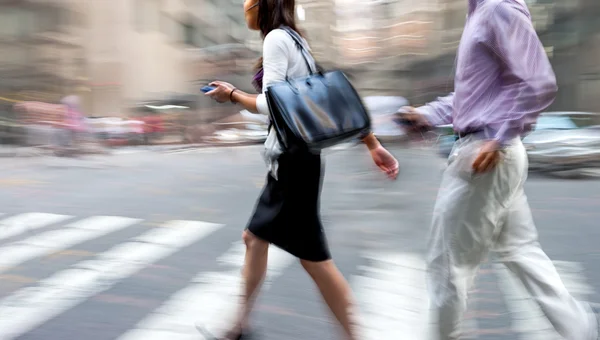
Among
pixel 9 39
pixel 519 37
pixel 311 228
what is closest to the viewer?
pixel 519 37

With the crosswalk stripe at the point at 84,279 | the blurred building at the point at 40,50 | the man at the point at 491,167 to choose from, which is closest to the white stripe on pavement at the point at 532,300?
the man at the point at 491,167

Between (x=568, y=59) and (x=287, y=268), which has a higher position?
(x=568, y=59)

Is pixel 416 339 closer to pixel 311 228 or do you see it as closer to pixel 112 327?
pixel 311 228

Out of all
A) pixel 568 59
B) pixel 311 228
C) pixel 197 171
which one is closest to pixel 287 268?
pixel 311 228

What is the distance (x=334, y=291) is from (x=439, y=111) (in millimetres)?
815

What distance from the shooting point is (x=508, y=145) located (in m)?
2.34

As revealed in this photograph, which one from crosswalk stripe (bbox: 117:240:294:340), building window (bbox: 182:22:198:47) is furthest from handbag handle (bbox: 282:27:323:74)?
building window (bbox: 182:22:198:47)

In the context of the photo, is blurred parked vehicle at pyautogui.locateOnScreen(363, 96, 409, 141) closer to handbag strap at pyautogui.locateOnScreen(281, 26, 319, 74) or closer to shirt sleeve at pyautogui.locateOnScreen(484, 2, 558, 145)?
handbag strap at pyautogui.locateOnScreen(281, 26, 319, 74)

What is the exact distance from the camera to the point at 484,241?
2428mm

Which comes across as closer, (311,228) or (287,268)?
(311,228)

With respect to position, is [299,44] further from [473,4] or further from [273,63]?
[473,4]

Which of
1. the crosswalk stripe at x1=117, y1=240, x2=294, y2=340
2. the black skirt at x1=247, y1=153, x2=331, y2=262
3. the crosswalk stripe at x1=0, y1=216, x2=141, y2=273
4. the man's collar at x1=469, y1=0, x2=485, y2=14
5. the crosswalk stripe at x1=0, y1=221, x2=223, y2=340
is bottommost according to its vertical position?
the crosswalk stripe at x1=117, y1=240, x2=294, y2=340

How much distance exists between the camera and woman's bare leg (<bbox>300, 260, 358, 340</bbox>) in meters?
2.78

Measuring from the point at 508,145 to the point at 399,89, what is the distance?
5860 millimetres
